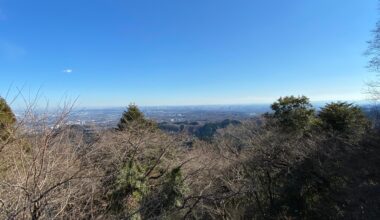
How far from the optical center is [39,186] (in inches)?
105

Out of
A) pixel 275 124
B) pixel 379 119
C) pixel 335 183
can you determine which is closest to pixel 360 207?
pixel 335 183

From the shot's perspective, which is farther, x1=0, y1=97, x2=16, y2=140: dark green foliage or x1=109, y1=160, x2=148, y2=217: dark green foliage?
x1=109, y1=160, x2=148, y2=217: dark green foliage

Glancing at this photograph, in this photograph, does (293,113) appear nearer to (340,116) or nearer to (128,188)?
(340,116)

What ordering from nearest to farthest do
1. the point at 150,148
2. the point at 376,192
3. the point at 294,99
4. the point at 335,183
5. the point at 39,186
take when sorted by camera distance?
the point at 39,186
the point at 376,192
the point at 335,183
the point at 150,148
the point at 294,99

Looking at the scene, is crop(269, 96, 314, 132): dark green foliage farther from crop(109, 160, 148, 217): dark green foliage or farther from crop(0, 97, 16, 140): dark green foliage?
crop(0, 97, 16, 140): dark green foliage

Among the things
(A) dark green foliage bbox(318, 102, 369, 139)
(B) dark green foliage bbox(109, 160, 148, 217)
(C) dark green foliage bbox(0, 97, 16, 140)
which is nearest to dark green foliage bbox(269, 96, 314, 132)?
(A) dark green foliage bbox(318, 102, 369, 139)

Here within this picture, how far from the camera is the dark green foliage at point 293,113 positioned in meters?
16.2

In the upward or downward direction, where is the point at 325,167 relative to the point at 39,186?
downward

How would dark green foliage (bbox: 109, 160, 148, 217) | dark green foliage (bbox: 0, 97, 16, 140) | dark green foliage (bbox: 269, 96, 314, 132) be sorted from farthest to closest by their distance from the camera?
1. dark green foliage (bbox: 269, 96, 314, 132)
2. dark green foliage (bbox: 109, 160, 148, 217)
3. dark green foliage (bbox: 0, 97, 16, 140)

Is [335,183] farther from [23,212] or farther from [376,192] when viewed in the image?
[23,212]

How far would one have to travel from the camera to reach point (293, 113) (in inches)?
653

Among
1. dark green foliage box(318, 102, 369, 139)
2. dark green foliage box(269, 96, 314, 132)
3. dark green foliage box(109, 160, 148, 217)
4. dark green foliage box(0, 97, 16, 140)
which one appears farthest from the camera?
dark green foliage box(269, 96, 314, 132)

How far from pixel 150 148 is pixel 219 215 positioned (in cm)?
385

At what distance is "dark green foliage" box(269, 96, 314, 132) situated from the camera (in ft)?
53.3
